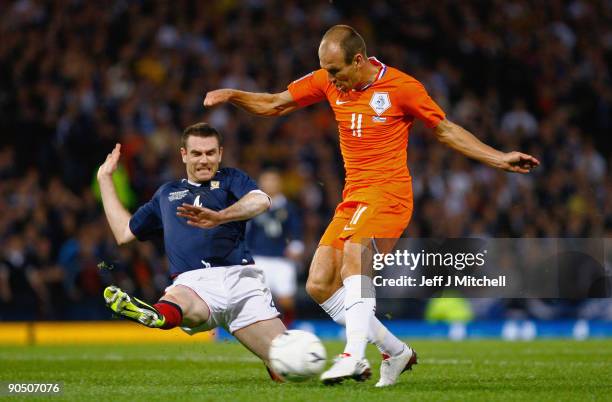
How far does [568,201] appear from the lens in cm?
1748

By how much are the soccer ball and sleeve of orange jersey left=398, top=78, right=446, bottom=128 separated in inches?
65.4

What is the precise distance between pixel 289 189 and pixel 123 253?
3.20m

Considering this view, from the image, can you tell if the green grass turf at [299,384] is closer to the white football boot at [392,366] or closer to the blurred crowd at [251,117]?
the white football boot at [392,366]

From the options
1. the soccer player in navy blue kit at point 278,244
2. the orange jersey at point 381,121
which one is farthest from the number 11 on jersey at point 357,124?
the soccer player in navy blue kit at point 278,244

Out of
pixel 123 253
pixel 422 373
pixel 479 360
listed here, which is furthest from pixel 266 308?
pixel 123 253

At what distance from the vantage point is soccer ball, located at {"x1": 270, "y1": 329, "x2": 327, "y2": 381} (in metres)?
6.91

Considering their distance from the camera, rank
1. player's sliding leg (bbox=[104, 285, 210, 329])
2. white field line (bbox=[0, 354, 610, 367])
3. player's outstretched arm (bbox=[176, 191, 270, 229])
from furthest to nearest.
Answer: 1. white field line (bbox=[0, 354, 610, 367])
2. player's sliding leg (bbox=[104, 285, 210, 329])
3. player's outstretched arm (bbox=[176, 191, 270, 229])

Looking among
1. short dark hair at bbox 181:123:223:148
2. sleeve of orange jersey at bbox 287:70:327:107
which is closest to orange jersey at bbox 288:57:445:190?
sleeve of orange jersey at bbox 287:70:327:107

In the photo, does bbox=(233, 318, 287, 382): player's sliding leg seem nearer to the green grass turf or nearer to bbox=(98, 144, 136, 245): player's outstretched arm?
the green grass turf

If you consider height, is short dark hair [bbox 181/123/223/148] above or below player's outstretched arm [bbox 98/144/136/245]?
above

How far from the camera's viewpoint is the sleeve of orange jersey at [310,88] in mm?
7820

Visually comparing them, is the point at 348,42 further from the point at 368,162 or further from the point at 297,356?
the point at 297,356

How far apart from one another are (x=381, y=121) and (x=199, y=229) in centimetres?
144

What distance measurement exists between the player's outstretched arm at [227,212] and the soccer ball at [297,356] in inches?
32.5
